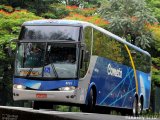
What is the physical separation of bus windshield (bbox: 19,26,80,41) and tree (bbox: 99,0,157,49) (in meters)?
10.4

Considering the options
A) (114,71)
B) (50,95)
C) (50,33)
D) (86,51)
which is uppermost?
(50,33)

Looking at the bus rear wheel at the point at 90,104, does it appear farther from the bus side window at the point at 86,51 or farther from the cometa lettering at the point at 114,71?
the cometa lettering at the point at 114,71

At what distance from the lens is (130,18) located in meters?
23.6

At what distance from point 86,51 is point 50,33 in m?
1.26

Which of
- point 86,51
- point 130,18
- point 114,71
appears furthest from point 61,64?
point 130,18

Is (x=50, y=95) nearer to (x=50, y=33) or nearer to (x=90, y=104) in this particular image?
(x=90, y=104)

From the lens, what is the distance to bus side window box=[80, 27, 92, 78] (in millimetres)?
12609

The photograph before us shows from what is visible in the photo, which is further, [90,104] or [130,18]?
[130,18]

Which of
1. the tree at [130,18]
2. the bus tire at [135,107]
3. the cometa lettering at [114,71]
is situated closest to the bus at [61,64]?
the cometa lettering at [114,71]

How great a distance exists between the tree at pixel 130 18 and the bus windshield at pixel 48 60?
35.8ft

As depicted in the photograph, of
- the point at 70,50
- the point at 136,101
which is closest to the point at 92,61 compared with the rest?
the point at 70,50

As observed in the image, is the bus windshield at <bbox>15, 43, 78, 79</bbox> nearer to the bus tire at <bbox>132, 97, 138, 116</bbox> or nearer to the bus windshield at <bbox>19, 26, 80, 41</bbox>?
the bus windshield at <bbox>19, 26, 80, 41</bbox>

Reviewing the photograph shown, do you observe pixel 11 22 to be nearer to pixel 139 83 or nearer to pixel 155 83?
pixel 139 83

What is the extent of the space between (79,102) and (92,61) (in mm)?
1446
